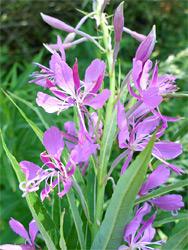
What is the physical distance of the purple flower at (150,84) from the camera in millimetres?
661

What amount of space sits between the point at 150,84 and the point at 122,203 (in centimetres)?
28

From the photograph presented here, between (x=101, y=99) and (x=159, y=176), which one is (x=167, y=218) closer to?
(x=159, y=176)

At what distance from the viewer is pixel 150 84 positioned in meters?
0.73

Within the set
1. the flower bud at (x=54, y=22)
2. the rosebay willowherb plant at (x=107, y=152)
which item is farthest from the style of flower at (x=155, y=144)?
the flower bud at (x=54, y=22)

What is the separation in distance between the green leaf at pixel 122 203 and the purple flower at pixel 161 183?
0.46 ft

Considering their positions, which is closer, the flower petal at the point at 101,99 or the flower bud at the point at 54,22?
the flower petal at the point at 101,99

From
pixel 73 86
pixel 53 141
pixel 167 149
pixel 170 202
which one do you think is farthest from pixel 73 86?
pixel 170 202

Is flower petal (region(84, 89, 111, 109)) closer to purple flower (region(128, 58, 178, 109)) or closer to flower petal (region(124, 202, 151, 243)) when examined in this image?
purple flower (region(128, 58, 178, 109))

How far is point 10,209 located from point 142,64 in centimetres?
142

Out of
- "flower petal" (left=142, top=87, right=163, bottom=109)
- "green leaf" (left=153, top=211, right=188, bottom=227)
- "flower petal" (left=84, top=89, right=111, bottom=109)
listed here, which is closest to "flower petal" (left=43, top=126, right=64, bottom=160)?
"flower petal" (left=84, top=89, right=111, bottom=109)

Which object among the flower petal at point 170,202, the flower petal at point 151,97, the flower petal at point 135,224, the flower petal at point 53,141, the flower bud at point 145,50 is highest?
the flower bud at point 145,50

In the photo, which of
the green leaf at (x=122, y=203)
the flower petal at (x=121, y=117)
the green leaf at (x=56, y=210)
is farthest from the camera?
the green leaf at (x=56, y=210)

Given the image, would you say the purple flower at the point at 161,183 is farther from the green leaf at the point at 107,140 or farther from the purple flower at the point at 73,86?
the purple flower at the point at 73,86

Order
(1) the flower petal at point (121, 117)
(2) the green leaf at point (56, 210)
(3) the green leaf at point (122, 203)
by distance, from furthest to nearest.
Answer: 1. (2) the green leaf at point (56, 210)
2. (1) the flower petal at point (121, 117)
3. (3) the green leaf at point (122, 203)
